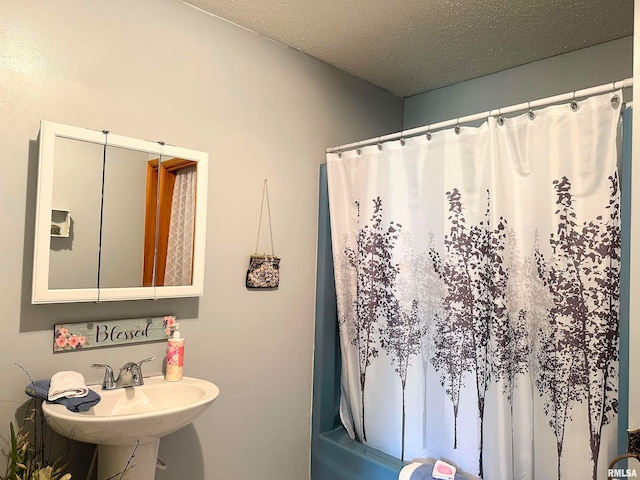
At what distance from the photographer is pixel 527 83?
2.35 m

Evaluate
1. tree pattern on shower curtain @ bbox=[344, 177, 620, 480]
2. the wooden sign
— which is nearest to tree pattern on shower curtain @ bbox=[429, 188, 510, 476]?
tree pattern on shower curtain @ bbox=[344, 177, 620, 480]

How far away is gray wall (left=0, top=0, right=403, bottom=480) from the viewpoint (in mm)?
1485

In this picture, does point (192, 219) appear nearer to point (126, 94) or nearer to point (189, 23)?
point (126, 94)

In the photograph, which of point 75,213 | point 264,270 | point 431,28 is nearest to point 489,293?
point 264,270

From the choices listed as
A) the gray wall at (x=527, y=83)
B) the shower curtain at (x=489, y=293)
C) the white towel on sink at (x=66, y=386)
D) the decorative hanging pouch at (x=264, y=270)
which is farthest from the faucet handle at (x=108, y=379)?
the gray wall at (x=527, y=83)

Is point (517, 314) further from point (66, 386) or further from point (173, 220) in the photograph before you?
point (66, 386)

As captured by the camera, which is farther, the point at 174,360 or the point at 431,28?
the point at 431,28

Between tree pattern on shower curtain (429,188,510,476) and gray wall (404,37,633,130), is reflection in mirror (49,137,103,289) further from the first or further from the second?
gray wall (404,37,633,130)

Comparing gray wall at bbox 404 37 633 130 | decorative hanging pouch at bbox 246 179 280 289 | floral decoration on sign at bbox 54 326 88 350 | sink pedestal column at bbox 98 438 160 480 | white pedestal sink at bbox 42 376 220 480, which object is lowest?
sink pedestal column at bbox 98 438 160 480

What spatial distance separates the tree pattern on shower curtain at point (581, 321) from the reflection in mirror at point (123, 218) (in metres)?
1.50

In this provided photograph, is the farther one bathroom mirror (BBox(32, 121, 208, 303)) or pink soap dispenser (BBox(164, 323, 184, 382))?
pink soap dispenser (BBox(164, 323, 184, 382))

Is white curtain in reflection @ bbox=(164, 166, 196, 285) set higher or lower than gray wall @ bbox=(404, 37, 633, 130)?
lower

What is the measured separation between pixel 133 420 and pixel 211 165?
1080 millimetres

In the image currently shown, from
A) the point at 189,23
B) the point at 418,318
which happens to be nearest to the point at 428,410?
the point at 418,318
